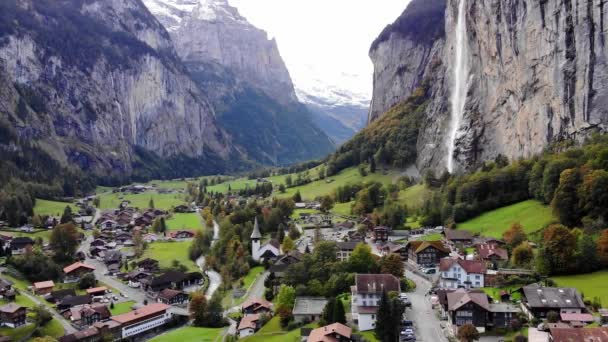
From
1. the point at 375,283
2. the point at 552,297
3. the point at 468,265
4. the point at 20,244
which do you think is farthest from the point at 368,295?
the point at 20,244

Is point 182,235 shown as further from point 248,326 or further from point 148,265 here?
point 248,326

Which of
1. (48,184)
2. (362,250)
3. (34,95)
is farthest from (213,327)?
(34,95)

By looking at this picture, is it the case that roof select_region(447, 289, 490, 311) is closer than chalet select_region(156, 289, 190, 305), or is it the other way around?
roof select_region(447, 289, 490, 311)

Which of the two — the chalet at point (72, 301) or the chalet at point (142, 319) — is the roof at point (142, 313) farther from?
the chalet at point (72, 301)

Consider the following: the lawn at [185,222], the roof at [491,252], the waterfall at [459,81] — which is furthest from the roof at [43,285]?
the waterfall at [459,81]

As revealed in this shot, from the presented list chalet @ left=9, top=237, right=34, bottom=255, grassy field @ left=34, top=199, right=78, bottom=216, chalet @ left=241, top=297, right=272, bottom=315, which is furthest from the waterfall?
grassy field @ left=34, top=199, right=78, bottom=216

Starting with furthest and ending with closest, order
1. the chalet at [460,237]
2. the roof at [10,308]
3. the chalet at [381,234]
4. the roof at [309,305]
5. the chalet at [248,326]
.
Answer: the chalet at [381,234]
the chalet at [460,237]
the roof at [10,308]
the chalet at [248,326]
the roof at [309,305]

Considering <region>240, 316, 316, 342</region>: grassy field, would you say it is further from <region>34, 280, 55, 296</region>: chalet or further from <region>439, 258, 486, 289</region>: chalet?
<region>34, 280, 55, 296</region>: chalet
